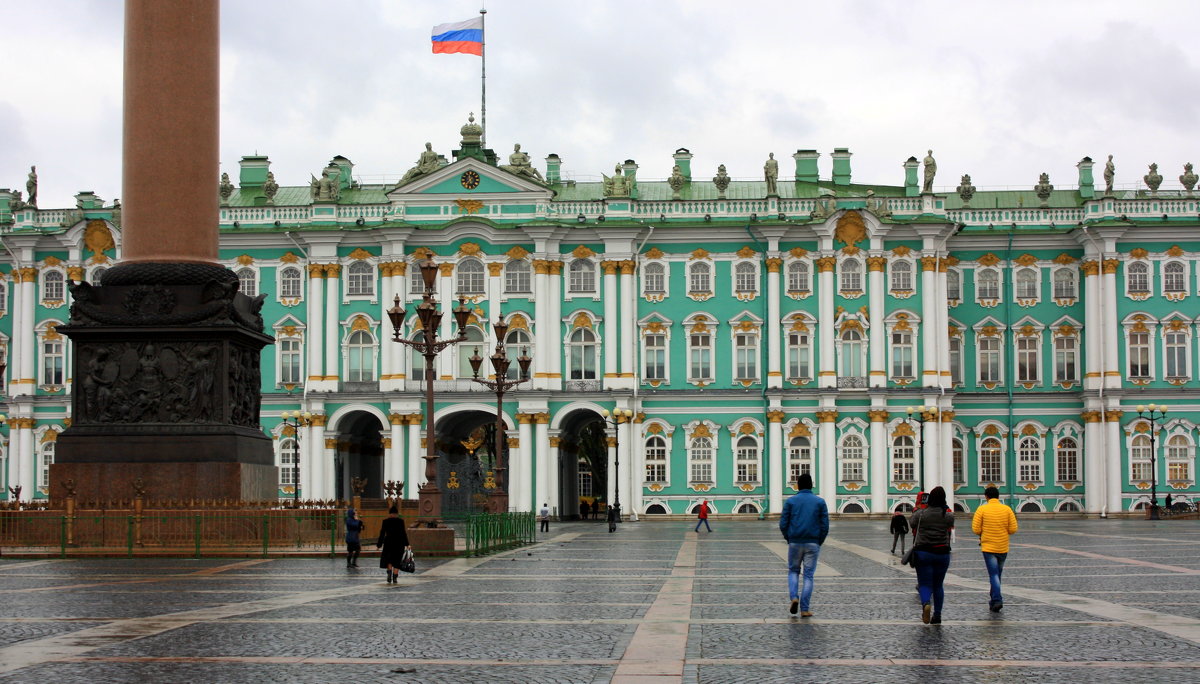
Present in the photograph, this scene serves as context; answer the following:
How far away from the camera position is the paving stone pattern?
15.0 meters

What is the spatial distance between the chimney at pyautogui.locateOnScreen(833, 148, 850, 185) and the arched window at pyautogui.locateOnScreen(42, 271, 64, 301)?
38.7m

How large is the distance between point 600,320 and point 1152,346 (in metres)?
25.9

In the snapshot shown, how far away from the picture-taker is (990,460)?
7519cm

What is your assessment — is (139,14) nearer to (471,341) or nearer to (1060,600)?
(1060,600)

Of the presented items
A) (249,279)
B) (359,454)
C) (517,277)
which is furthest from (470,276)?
(359,454)

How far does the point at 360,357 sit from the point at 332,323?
2104mm

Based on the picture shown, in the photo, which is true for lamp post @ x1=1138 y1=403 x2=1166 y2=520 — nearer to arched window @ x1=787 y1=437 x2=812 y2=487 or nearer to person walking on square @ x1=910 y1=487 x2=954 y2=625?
arched window @ x1=787 y1=437 x2=812 y2=487

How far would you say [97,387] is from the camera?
34000 mm

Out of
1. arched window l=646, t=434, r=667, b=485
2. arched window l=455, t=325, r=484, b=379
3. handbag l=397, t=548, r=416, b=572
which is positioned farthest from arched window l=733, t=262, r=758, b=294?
handbag l=397, t=548, r=416, b=572

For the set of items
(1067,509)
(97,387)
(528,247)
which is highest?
(528,247)

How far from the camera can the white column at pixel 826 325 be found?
73.7 m

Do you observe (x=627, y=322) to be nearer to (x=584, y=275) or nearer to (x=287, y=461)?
(x=584, y=275)

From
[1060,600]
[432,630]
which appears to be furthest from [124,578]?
[1060,600]

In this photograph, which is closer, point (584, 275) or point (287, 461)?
point (584, 275)
